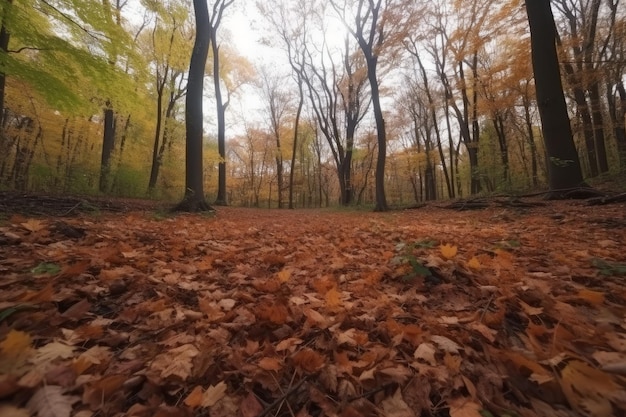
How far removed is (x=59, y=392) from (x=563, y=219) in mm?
5730

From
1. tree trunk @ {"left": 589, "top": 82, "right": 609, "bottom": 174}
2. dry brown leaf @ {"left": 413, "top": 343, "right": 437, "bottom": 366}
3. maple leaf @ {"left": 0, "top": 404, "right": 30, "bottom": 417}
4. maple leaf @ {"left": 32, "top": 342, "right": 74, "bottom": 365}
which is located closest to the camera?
maple leaf @ {"left": 0, "top": 404, "right": 30, "bottom": 417}

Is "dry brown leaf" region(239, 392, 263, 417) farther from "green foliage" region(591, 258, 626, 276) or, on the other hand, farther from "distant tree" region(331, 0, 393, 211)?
"distant tree" region(331, 0, 393, 211)

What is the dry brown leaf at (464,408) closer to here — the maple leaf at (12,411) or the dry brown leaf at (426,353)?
the dry brown leaf at (426,353)

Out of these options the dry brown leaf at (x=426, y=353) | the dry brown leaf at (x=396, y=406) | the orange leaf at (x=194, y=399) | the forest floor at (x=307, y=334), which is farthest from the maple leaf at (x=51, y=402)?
the dry brown leaf at (x=426, y=353)

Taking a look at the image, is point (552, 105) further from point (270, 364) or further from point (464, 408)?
point (270, 364)

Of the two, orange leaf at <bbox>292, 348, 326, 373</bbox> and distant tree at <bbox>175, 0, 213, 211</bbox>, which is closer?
orange leaf at <bbox>292, 348, 326, 373</bbox>

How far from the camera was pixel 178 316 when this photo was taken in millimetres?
1602

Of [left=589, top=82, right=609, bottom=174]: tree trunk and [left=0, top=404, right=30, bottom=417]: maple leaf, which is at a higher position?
[left=589, top=82, right=609, bottom=174]: tree trunk

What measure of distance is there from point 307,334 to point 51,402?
0.98 meters

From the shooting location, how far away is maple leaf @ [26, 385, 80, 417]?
91cm

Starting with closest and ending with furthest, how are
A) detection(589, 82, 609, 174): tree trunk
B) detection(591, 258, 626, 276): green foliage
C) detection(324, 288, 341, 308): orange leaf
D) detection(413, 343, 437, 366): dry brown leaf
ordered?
detection(413, 343, 437, 366): dry brown leaf
detection(324, 288, 341, 308): orange leaf
detection(591, 258, 626, 276): green foliage
detection(589, 82, 609, 174): tree trunk

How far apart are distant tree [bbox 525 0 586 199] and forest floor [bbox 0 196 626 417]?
4.63 m

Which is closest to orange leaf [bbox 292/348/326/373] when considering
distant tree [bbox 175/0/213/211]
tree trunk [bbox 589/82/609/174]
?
distant tree [bbox 175/0/213/211]

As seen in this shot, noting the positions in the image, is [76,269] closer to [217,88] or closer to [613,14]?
[217,88]
